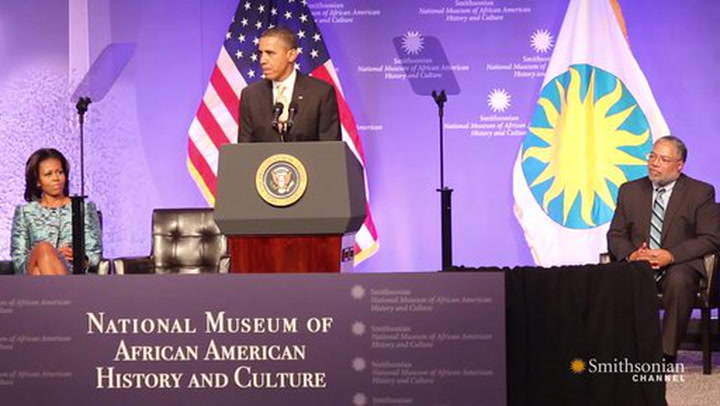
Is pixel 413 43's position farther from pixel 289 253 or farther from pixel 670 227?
pixel 289 253

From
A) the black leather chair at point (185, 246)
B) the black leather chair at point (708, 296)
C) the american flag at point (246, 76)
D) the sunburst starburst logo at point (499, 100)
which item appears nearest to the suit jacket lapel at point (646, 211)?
the black leather chair at point (708, 296)

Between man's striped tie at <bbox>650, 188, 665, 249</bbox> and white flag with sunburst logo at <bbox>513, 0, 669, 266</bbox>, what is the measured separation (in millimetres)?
1280

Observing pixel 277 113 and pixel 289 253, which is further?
pixel 277 113

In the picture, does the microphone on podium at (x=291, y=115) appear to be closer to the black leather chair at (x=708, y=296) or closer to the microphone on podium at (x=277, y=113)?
the microphone on podium at (x=277, y=113)

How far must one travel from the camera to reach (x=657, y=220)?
5.38 meters

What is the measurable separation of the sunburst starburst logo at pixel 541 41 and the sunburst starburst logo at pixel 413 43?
2.74 feet

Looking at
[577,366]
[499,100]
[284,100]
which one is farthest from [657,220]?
[577,366]

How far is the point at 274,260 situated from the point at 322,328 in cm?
119

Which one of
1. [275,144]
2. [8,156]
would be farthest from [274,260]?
[8,156]

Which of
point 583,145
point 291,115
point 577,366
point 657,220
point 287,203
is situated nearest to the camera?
point 577,366

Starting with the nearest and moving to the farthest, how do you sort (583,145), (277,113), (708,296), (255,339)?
1. (255,339)
2. (277,113)
3. (708,296)
4. (583,145)

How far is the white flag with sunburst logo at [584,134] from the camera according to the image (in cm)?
668

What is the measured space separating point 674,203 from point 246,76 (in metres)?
3.21

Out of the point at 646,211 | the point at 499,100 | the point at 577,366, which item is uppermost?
the point at 499,100
